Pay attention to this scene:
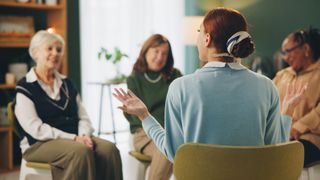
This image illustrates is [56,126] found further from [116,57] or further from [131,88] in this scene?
[116,57]

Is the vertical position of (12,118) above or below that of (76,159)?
above

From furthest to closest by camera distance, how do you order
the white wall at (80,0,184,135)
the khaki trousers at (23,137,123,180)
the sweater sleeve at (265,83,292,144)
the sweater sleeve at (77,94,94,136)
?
the white wall at (80,0,184,135) → the sweater sleeve at (77,94,94,136) → the khaki trousers at (23,137,123,180) → the sweater sleeve at (265,83,292,144)

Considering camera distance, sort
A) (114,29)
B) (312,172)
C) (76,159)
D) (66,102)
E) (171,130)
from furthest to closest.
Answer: (114,29) → (66,102) → (312,172) → (76,159) → (171,130)

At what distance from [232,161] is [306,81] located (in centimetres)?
165

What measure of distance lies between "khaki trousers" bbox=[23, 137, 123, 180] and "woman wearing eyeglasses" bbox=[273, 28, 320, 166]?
1102 mm

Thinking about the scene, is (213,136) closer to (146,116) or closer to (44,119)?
(146,116)

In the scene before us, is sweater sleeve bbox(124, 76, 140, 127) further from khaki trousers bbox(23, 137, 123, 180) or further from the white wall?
the white wall

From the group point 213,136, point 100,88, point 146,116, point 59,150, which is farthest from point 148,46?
point 100,88

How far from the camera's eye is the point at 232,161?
1.42 meters

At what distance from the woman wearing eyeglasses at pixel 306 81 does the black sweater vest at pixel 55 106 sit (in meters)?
1.34

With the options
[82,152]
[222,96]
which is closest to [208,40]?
Answer: [222,96]

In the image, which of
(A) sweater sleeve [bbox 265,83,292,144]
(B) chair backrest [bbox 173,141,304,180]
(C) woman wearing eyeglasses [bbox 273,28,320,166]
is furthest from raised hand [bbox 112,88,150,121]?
(C) woman wearing eyeglasses [bbox 273,28,320,166]

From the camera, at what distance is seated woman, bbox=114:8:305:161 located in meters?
1.55

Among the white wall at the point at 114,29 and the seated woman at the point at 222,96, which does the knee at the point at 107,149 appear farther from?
the white wall at the point at 114,29
